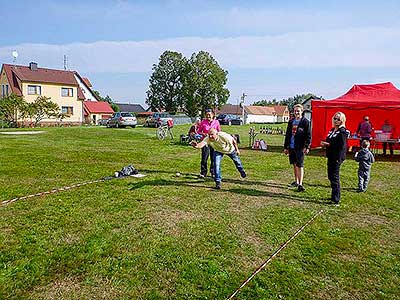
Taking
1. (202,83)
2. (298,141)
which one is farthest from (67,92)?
(298,141)

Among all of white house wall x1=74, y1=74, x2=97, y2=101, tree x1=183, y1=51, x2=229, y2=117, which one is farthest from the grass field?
tree x1=183, y1=51, x2=229, y2=117

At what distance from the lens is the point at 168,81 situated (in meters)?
63.7

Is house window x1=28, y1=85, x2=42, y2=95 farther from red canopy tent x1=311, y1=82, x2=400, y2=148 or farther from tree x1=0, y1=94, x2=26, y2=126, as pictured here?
red canopy tent x1=311, y1=82, x2=400, y2=148

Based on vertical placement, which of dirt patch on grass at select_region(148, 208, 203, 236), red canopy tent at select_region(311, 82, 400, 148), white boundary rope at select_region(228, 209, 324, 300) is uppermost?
red canopy tent at select_region(311, 82, 400, 148)

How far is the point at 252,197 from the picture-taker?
630 cm

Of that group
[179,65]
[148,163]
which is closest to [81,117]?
[179,65]

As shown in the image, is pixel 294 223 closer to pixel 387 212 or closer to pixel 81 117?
pixel 387 212

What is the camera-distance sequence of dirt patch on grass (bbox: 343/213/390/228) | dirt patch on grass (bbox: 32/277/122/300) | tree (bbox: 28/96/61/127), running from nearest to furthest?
dirt patch on grass (bbox: 32/277/122/300), dirt patch on grass (bbox: 343/213/390/228), tree (bbox: 28/96/61/127)

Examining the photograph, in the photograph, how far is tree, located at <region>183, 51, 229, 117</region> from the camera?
5994 centimetres

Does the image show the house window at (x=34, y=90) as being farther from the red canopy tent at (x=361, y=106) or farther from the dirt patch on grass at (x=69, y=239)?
the dirt patch on grass at (x=69, y=239)

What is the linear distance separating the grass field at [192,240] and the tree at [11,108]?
31.1 m

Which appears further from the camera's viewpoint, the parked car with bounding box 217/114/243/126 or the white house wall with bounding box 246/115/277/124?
the white house wall with bounding box 246/115/277/124

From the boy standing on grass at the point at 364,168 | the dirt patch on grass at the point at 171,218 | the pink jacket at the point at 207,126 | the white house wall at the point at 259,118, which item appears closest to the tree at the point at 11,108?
the pink jacket at the point at 207,126

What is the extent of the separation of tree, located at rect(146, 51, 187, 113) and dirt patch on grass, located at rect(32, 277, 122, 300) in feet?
197
